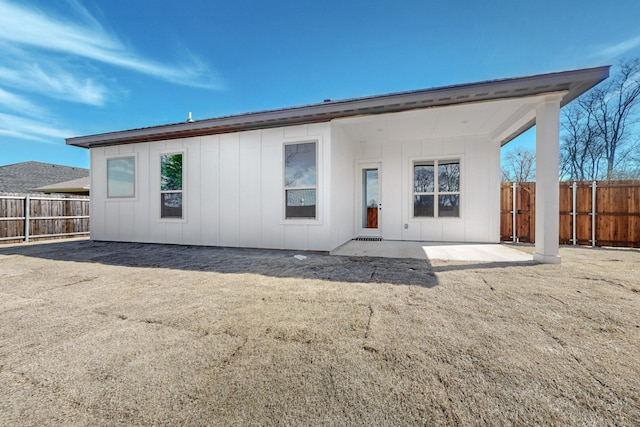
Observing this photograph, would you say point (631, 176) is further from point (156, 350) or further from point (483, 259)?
point (156, 350)

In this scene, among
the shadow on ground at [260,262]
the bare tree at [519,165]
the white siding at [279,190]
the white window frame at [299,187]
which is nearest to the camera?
the shadow on ground at [260,262]

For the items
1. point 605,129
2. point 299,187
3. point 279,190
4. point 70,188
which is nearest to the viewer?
point 299,187

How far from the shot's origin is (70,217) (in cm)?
871

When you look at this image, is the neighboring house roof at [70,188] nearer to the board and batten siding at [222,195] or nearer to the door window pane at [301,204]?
the board and batten siding at [222,195]

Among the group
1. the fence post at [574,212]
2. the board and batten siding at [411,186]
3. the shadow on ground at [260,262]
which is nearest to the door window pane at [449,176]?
the board and batten siding at [411,186]

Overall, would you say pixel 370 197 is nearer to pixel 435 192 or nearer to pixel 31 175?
pixel 435 192

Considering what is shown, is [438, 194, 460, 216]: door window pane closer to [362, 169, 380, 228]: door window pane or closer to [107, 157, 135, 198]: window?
[362, 169, 380, 228]: door window pane

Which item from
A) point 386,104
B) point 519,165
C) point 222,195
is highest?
point 519,165

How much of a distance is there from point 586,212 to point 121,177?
1222cm

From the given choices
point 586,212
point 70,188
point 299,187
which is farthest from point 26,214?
point 586,212

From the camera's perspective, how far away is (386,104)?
438 cm

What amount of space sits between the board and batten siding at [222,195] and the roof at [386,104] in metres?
0.22

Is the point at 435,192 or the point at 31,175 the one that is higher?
the point at 31,175

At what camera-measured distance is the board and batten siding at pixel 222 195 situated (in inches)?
210
